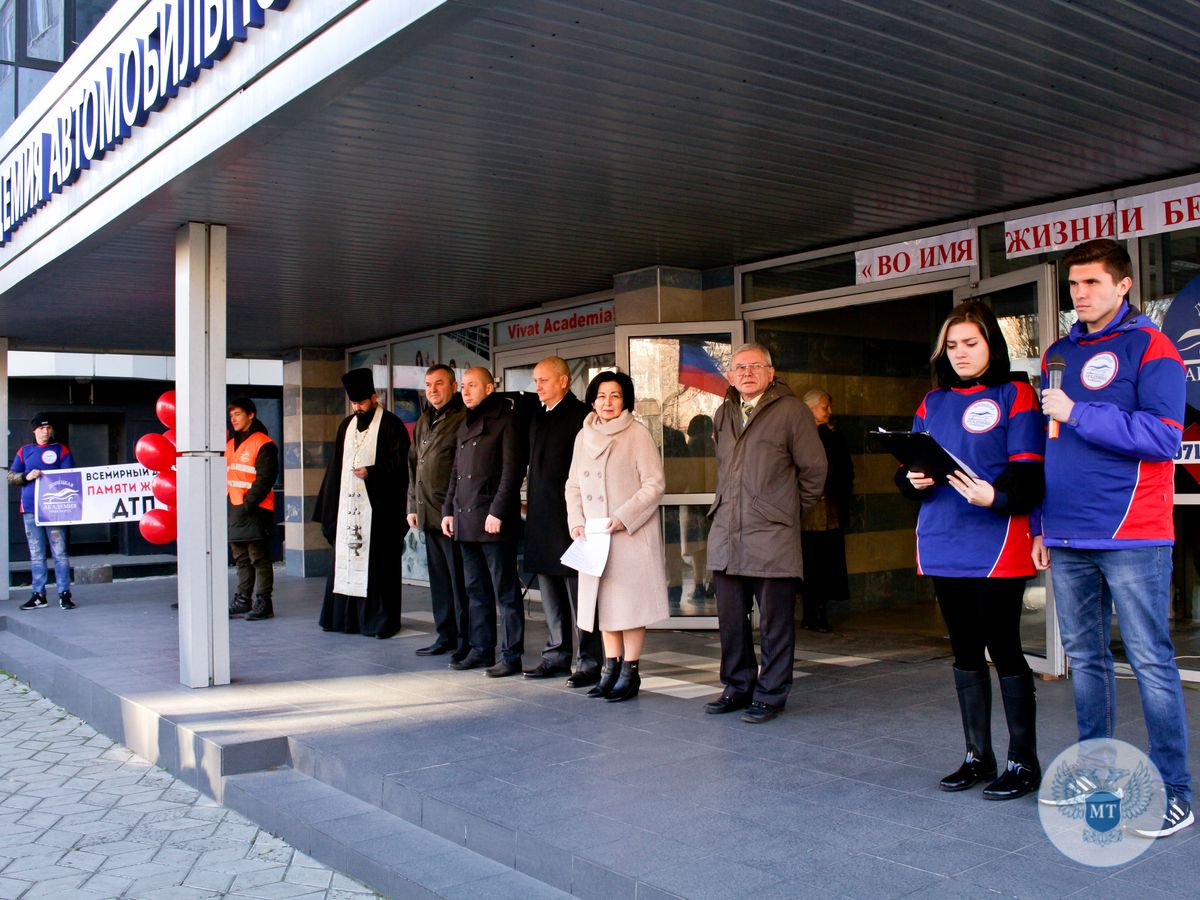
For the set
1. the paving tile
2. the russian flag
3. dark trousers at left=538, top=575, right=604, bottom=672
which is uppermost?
the russian flag

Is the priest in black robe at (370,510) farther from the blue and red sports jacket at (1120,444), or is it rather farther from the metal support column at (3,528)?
the blue and red sports jacket at (1120,444)

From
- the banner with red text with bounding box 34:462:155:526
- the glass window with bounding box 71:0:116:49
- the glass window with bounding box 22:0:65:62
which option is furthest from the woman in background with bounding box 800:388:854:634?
the glass window with bounding box 22:0:65:62

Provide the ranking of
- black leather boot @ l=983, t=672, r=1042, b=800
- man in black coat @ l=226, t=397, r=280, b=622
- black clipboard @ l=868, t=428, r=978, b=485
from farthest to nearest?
man in black coat @ l=226, t=397, r=280, b=622
black leather boot @ l=983, t=672, r=1042, b=800
black clipboard @ l=868, t=428, r=978, b=485

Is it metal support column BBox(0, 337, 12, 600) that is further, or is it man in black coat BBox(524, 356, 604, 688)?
metal support column BBox(0, 337, 12, 600)

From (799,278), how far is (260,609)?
526 centimetres

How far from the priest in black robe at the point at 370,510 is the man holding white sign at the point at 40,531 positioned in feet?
12.5

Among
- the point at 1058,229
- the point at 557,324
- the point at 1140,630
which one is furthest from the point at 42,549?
the point at 1140,630

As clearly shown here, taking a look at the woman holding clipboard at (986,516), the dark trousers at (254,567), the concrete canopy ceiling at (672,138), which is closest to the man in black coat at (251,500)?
the dark trousers at (254,567)

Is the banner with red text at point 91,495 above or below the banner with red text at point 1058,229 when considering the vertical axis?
below

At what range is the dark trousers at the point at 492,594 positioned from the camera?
6.84 m

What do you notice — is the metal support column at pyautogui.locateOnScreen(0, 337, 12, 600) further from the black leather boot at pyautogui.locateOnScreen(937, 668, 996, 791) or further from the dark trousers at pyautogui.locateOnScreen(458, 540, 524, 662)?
the black leather boot at pyautogui.locateOnScreen(937, 668, 996, 791)

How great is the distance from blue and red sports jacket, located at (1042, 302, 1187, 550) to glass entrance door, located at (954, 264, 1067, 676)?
2.87 m

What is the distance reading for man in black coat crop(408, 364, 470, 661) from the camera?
7418 mm

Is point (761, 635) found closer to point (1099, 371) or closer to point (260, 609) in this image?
point (1099, 371)
